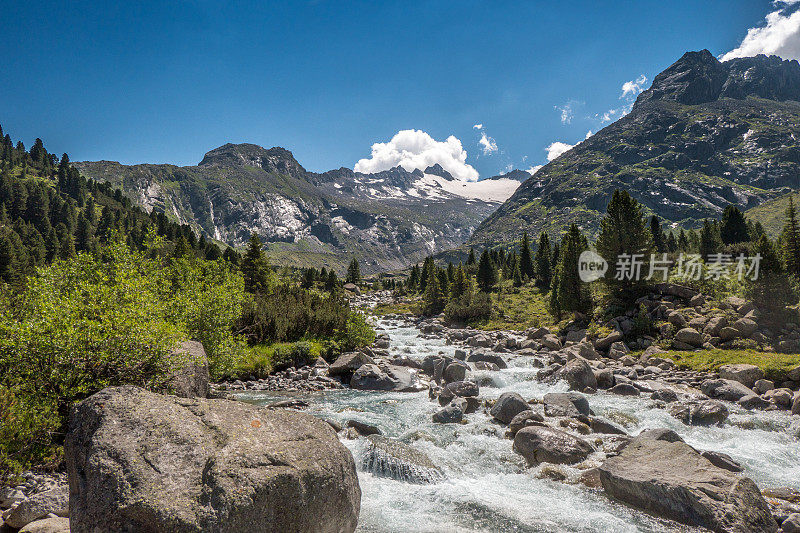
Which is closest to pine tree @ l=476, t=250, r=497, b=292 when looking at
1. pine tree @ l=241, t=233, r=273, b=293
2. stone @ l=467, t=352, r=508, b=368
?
pine tree @ l=241, t=233, r=273, b=293

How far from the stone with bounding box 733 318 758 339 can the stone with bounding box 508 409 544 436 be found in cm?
2136

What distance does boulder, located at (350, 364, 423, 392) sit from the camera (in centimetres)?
2461

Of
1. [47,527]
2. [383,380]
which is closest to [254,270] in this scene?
[383,380]

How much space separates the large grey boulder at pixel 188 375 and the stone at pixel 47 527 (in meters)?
3.14

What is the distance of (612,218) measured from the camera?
41.0 meters

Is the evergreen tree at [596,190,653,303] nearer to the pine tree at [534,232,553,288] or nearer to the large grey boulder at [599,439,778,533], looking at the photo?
the large grey boulder at [599,439,778,533]

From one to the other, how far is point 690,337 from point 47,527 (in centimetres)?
3592

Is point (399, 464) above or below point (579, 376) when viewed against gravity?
below

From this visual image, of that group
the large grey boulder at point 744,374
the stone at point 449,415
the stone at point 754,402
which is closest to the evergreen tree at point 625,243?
the large grey boulder at point 744,374

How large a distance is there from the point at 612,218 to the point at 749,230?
66.4 m

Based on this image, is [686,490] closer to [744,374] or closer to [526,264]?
[744,374]

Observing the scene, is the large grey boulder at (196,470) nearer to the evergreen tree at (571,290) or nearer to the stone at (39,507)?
the stone at (39,507)

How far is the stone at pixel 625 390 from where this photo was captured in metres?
20.9

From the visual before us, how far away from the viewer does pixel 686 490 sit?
30.3ft
